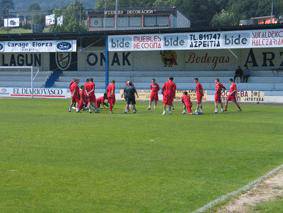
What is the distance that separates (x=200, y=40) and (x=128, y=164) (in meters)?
30.8

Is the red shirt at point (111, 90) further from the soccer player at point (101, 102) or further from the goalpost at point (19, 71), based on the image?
the goalpost at point (19, 71)

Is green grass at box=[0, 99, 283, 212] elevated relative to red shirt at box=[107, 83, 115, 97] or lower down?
lower down

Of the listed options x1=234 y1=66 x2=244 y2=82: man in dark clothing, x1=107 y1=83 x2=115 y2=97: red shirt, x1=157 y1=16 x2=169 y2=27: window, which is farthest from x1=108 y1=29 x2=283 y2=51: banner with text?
x1=157 y1=16 x2=169 y2=27: window

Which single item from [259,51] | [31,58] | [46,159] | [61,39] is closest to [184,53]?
[259,51]

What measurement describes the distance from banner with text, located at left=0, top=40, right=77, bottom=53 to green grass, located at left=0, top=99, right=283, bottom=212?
85.1 feet

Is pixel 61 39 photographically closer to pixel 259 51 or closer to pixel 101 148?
pixel 259 51

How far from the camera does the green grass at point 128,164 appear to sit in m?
9.10

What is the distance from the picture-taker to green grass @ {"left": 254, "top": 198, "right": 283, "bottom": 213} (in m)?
8.47

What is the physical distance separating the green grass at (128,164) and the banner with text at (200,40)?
60.0 ft

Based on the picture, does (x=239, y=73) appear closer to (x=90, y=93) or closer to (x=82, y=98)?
(x=82, y=98)

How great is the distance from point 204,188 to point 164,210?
172 cm

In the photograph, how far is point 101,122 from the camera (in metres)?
23.8

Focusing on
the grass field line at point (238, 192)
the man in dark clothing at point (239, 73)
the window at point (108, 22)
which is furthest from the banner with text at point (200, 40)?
the window at point (108, 22)

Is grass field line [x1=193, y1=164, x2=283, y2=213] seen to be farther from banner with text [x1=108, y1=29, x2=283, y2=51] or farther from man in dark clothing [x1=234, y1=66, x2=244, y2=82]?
man in dark clothing [x1=234, y1=66, x2=244, y2=82]
